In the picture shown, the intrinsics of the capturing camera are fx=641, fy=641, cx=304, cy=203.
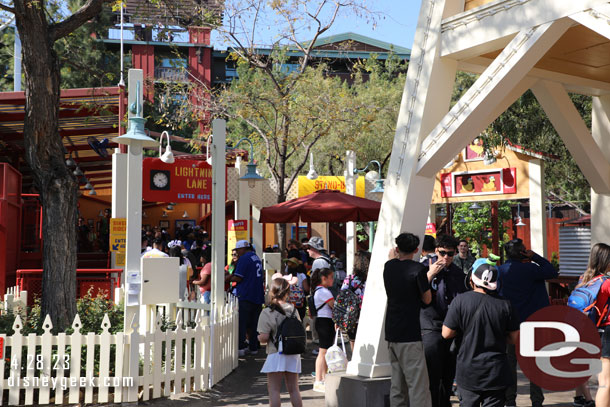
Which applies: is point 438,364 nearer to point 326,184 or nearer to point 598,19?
point 598,19

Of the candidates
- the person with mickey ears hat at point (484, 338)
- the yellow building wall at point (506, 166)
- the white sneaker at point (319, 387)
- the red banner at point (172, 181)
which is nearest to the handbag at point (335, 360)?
the white sneaker at point (319, 387)

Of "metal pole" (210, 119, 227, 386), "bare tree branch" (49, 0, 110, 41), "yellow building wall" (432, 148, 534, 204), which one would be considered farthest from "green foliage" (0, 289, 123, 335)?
"yellow building wall" (432, 148, 534, 204)

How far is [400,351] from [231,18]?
11780 mm

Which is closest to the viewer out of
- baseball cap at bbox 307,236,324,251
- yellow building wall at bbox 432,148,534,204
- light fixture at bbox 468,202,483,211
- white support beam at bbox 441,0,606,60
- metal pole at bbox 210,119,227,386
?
white support beam at bbox 441,0,606,60

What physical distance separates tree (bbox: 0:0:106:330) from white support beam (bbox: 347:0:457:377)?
4.31 meters

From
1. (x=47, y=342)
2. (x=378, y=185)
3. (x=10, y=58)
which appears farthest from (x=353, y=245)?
(x=10, y=58)

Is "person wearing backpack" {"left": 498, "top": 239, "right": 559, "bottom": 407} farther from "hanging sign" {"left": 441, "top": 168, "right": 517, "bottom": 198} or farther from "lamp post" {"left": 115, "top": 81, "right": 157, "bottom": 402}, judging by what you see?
"hanging sign" {"left": 441, "top": 168, "right": 517, "bottom": 198}

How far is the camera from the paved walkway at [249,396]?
733 cm

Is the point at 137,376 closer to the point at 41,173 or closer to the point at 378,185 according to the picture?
the point at 41,173

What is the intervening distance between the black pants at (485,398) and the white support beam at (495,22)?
313 cm

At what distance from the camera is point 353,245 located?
1727 centimetres

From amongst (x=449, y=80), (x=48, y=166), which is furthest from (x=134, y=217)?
(x=449, y=80)

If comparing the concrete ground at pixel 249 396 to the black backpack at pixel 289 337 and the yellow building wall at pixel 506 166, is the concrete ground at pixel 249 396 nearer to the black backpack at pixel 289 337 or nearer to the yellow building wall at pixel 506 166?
the black backpack at pixel 289 337

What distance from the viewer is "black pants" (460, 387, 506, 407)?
4898 mm
